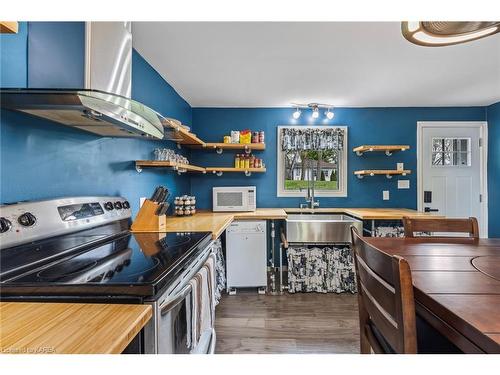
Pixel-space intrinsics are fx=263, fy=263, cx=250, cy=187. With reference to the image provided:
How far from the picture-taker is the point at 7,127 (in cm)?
104

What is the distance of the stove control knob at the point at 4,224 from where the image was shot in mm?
949

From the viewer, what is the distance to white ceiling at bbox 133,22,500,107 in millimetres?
1818

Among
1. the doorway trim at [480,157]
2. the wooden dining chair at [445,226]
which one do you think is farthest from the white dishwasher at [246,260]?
the doorway trim at [480,157]

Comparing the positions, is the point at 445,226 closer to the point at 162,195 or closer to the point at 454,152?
the point at 162,195

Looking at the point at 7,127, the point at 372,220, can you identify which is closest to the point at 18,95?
the point at 7,127

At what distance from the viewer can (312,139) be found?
3.68 meters

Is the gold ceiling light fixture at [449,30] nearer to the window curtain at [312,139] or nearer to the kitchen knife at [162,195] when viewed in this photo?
the kitchen knife at [162,195]

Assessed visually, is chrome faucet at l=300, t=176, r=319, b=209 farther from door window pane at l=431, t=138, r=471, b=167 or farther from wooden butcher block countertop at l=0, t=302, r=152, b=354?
wooden butcher block countertop at l=0, t=302, r=152, b=354

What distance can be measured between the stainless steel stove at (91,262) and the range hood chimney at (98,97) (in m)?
0.39

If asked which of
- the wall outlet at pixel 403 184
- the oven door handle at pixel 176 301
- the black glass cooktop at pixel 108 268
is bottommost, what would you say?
the oven door handle at pixel 176 301

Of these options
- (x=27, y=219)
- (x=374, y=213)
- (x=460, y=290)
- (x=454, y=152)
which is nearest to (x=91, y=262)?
(x=27, y=219)

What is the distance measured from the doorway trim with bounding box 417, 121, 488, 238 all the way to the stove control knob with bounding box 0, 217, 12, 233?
4.20 metres
